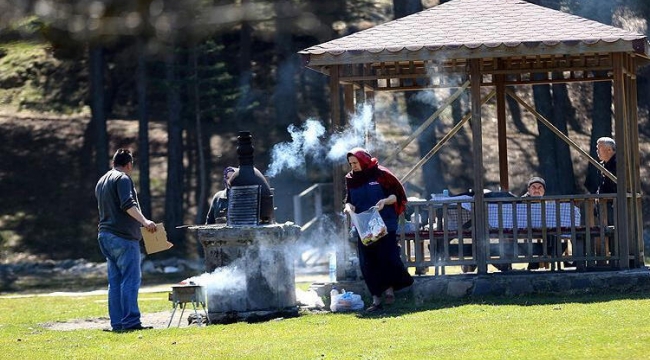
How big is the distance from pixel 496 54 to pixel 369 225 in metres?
2.61

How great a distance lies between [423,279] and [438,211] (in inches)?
46.4

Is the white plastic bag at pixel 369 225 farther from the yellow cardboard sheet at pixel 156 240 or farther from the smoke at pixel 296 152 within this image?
the smoke at pixel 296 152

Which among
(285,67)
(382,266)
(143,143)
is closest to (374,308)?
(382,266)

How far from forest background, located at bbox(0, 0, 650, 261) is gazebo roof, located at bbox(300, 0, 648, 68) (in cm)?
1179

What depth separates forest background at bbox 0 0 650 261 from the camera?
3066cm

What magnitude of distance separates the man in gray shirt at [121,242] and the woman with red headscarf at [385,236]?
93.5 inches

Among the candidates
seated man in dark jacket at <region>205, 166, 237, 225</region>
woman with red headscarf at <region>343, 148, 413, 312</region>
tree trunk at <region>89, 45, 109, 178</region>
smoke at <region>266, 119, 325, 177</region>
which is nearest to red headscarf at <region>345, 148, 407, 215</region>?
woman with red headscarf at <region>343, 148, 413, 312</region>

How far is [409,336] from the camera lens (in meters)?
11.6

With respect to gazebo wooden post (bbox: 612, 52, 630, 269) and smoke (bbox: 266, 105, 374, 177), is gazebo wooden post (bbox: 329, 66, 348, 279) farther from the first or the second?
smoke (bbox: 266, 105, 374, 177)

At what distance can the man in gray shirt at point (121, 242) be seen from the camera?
14086 mm

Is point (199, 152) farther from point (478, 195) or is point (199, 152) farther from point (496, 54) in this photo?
point (496, 54)

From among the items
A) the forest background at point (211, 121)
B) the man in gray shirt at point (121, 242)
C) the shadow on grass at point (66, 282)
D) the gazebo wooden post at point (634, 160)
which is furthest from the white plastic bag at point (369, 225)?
the forest background at point (211, 121)

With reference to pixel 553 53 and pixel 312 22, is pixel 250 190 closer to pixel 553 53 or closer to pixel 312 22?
pixel 553 53

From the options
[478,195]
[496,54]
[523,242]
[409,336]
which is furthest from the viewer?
[523,242]
